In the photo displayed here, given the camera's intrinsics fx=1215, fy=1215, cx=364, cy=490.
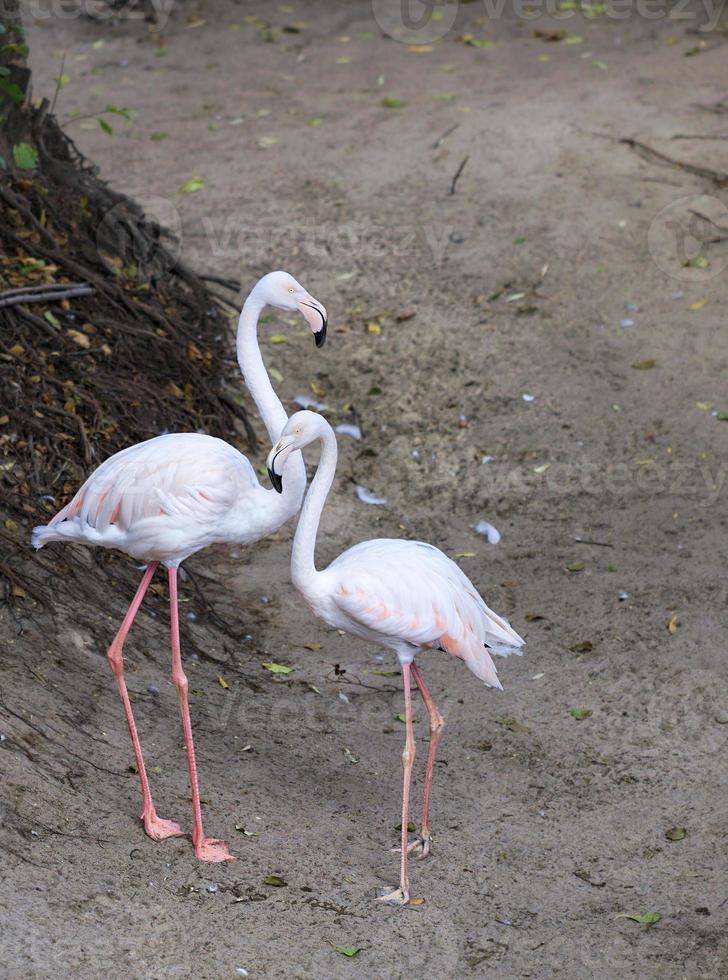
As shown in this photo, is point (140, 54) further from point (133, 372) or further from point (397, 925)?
point (397, 925)

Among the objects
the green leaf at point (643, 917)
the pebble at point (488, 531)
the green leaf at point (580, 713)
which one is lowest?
the pebble at point (488, 531)

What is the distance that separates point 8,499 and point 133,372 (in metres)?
1.51

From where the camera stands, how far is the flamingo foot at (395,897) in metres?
3.90

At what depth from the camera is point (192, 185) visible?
352 inches

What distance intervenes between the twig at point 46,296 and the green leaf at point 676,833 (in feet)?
13.0

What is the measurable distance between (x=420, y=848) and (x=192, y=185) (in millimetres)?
6053

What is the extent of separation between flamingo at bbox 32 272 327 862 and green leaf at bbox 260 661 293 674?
3.62ft

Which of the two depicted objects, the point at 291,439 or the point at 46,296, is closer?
the point at 291,439

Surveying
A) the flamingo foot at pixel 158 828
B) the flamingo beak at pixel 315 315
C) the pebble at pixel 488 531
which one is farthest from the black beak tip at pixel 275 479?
the pebble at pixel 488 531

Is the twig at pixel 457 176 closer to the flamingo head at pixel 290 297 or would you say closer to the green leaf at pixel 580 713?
the flamingo head at pixel 290 297

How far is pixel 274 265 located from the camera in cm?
815

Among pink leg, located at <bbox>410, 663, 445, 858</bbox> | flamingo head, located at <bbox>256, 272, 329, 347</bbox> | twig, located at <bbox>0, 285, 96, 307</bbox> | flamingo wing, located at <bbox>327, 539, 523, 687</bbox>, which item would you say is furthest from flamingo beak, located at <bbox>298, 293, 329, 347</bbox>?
twig, located at <bbox>0, 285, 96, 307</bbox>
